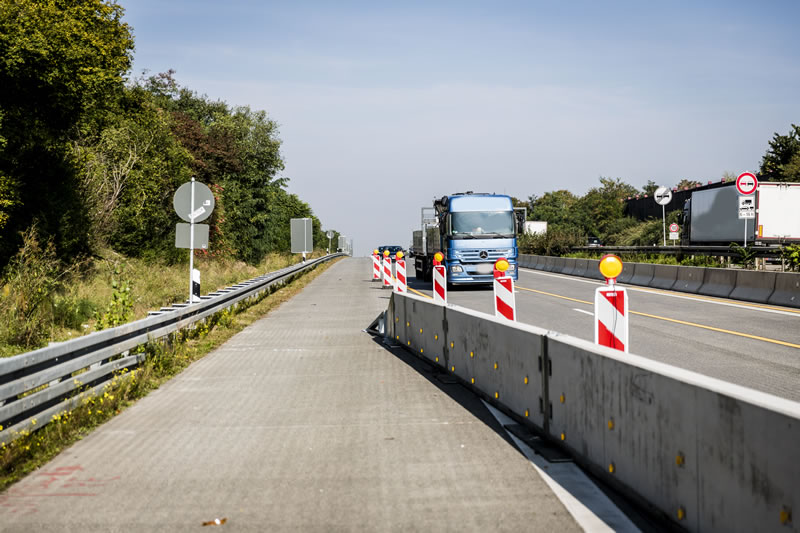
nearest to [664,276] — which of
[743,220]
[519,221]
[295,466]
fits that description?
[519,221]

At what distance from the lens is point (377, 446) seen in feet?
20.7

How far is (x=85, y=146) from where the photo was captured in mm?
35031

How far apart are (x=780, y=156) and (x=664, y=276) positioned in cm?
4543

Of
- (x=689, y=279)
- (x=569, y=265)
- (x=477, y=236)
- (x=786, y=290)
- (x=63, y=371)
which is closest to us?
(x=63, y=371)

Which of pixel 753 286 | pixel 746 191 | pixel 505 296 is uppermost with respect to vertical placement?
pixel 746 191

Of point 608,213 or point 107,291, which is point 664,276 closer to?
point 107,291

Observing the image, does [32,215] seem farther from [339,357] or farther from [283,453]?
[283,453]

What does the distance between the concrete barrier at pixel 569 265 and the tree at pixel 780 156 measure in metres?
31.1

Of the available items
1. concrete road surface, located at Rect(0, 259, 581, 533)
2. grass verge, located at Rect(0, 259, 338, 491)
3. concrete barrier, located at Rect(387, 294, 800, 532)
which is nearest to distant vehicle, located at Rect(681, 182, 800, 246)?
grass verge, located at Rect(0, 259, 338, 491)

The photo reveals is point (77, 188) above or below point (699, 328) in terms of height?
above

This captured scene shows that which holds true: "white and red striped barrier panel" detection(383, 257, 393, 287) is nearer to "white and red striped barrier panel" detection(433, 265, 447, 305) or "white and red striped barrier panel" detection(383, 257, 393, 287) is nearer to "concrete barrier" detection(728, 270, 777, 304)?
"concrete barrier" detection(728, 270, 777, 304)

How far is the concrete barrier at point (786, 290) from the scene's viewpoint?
18.3 metres

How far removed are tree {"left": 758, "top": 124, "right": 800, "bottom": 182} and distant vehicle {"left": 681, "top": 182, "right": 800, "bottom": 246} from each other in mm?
26908

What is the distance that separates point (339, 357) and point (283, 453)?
18.7 feet
